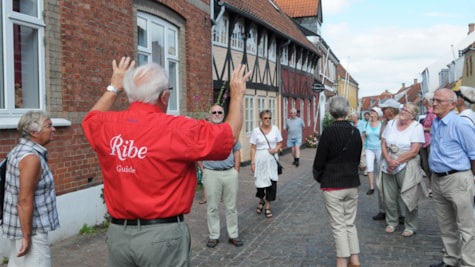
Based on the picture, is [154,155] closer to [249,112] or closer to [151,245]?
[151,245]

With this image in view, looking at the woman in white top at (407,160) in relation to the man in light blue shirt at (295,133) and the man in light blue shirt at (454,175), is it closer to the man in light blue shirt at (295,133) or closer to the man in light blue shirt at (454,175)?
the man in light blue shirt at (454,175)

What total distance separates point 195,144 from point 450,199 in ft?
11.6

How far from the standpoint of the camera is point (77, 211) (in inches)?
255

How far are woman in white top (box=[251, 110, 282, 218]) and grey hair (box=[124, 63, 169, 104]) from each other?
5225 millimetres

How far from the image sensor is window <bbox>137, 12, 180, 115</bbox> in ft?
27.9

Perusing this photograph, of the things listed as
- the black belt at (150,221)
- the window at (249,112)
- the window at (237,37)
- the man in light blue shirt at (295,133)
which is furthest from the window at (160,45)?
the window at (249,112)

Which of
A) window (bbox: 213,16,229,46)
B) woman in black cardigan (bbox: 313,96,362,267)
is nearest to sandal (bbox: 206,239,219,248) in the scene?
woman in black cardigan (bbox: 313,96,362,267)

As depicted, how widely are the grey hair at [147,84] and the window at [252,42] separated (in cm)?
1429

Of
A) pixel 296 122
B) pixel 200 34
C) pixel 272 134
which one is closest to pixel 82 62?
pixel 272 134

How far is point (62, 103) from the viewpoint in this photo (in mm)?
6273

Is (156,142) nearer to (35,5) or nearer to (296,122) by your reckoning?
(35,5)

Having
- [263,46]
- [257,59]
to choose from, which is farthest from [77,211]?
[263,46]

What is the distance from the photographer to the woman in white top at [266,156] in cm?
762

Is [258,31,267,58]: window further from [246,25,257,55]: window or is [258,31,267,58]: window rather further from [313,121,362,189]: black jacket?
[313,121,362,189]: black jacket
